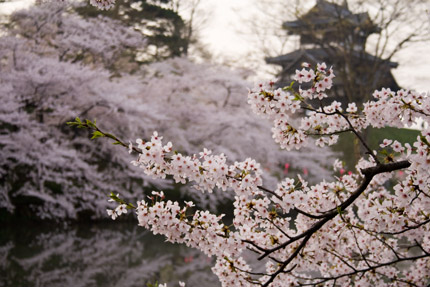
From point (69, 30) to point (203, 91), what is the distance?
4689 mm

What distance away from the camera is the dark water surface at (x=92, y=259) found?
657 centimetres

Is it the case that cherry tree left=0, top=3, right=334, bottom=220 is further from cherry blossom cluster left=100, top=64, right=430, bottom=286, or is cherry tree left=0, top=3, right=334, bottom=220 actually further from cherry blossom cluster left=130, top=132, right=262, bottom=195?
cherry blossom cluster left=130, top=132, right=262, bottom=195

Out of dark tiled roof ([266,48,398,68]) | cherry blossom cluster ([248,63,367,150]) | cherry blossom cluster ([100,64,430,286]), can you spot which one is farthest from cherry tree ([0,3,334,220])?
cherry blossom cluster ([248,63,367,150])

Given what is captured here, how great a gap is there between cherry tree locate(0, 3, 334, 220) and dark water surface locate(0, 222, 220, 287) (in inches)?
33.1

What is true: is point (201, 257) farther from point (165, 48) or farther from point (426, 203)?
point (165, 48)

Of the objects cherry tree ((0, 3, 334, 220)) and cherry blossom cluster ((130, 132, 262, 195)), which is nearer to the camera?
cherry blossom cluster ((130, 132, 262, 195))

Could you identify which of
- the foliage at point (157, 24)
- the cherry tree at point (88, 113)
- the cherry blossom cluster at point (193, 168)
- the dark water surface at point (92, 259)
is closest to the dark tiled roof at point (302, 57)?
the foliage at point (157, 24)

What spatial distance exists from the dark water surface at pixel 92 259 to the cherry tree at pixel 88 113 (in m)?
0.84

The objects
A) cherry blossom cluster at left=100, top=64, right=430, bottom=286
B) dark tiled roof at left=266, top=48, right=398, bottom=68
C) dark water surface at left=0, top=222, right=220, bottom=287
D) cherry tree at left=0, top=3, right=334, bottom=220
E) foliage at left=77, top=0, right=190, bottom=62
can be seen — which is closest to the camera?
cherry blossom cluster at left=100, top=64, right=430, bottom=286

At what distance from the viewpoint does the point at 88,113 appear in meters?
11.8

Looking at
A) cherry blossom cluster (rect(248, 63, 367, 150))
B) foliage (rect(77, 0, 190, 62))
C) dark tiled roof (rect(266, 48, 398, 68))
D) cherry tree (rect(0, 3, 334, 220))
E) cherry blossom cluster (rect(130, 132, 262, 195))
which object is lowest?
cherry blossom cluster (rect(130, 132, 262, 195))

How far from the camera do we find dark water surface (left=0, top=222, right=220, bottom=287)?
6.57 m

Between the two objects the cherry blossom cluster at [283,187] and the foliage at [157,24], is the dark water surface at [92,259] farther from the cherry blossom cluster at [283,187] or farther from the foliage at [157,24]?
the foliage at [157,24]

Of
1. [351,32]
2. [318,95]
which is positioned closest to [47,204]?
[318,95]
